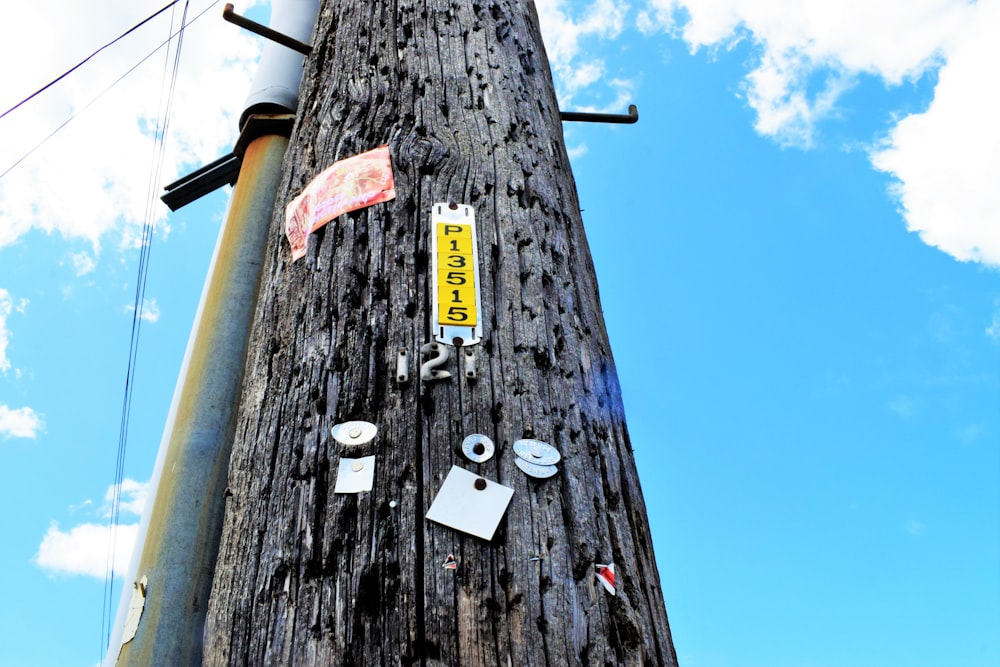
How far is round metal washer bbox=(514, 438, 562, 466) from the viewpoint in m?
1.29

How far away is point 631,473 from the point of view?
57.2 inches

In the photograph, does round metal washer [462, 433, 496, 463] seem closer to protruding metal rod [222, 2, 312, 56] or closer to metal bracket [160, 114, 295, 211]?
protruding metal rod [222, 2, 312, 56]

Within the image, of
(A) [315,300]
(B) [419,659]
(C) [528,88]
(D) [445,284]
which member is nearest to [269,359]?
(A) [315,300]

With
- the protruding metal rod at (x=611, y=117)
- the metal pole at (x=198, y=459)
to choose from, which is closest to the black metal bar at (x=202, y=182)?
the metal pole at (x=198, y=459)

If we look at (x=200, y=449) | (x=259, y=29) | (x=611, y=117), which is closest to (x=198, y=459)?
(x=200, y=449)

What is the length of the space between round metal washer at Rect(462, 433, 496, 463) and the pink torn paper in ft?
2.01

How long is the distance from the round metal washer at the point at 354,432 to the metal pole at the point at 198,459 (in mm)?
701

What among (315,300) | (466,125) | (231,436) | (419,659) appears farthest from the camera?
(231,436)

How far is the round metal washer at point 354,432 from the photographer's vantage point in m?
1.31

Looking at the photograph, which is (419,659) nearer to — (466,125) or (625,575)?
(625,575)

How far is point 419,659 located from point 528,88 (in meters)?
1.46

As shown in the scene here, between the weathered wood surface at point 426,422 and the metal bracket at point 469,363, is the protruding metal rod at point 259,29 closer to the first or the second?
the weathered wood surface at point 426,422

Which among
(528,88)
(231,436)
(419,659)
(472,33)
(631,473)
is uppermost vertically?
(472,33)

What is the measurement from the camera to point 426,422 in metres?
1.31
